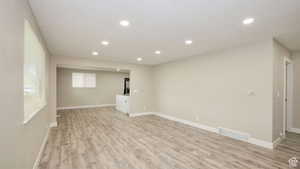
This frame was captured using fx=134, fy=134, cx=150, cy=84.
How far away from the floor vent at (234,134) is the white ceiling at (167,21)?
89.3 inches

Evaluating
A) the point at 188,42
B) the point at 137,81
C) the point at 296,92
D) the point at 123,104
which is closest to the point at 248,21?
the point at 188,42

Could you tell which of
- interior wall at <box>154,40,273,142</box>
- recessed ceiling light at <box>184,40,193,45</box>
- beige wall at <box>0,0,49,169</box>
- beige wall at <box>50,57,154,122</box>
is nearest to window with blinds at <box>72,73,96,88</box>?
beige wall at <box>50,57,154,122</box>

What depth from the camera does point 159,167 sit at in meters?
2.25

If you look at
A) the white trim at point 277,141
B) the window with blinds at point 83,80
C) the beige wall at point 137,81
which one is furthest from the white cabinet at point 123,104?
the white trim at point 277,141

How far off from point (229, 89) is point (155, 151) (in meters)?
2.55

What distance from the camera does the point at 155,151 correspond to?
111 inches

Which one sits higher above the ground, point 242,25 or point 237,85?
point 242,25

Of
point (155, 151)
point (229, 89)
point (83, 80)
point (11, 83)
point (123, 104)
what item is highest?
point (83, 80)

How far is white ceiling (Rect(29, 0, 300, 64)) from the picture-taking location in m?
1.77

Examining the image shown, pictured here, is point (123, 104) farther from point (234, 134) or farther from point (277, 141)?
point (277, 141)

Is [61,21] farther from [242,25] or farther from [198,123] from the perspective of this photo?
[198,123]

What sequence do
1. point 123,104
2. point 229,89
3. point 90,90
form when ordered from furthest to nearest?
1. point 90,90
2. point 123,104
3. point 229,89

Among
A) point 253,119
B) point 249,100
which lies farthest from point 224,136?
point 249,100

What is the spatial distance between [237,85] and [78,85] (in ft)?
26.3
